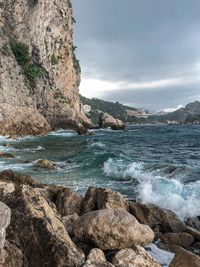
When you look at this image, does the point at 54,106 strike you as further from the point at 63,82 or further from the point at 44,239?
the point at 44,239

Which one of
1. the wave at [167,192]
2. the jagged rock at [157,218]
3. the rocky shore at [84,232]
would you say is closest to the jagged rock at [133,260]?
the rocky shore at [84,232]

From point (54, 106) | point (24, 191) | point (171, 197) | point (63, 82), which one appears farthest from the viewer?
point (63, 82)

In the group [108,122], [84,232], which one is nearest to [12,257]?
[84,232]

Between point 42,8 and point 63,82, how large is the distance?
566 inches

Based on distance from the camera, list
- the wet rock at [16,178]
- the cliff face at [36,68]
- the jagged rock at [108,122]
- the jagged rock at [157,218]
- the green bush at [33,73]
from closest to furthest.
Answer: the jagged rock at [157,218], the wet rock at [16,178], the cliff face at [36,68], the green bush at [33,73], the jagged rock at [108,122]

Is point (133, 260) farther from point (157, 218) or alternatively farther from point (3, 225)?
point (157, 218)

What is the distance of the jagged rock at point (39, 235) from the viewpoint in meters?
5.87

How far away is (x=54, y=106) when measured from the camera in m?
66.9

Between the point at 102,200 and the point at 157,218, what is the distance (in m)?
1.57

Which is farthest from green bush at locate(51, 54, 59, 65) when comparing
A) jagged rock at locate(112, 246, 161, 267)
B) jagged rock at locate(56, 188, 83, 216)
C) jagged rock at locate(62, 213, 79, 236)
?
jagged rock at locate(112, 246, 161, 267)

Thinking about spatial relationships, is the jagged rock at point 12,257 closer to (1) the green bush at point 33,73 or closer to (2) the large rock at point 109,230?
(2) the large rock at point 109,230

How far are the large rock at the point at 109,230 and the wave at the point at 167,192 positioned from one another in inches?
186

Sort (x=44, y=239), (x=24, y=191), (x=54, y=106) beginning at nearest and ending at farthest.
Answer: (x=44, y=239)
(x=24, y=191)
(x=54, y=106)

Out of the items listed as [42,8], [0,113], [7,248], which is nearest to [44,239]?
[7,248]
